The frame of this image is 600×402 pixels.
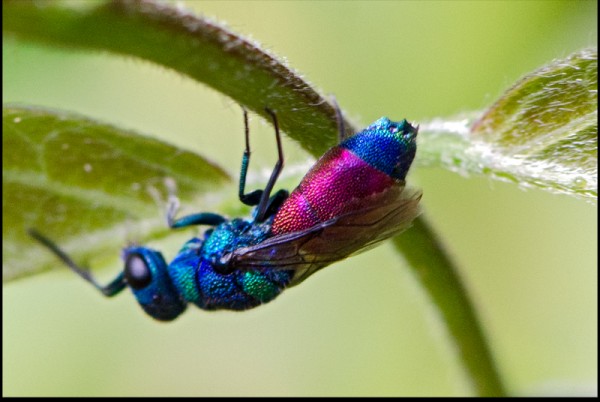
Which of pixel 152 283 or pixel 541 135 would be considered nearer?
pixel 541 135

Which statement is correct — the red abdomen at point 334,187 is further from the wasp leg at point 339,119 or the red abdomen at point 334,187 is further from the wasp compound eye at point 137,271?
the wasp compound eye at point 137,271

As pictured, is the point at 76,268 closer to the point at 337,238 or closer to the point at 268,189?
the point at 268,189

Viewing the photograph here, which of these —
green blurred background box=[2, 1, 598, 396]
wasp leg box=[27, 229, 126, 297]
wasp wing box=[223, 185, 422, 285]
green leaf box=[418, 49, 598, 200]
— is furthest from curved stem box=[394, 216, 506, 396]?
green blurred background box=[2, 1, 598, 396]

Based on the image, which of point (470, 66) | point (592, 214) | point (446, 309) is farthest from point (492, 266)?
point (446, 309)

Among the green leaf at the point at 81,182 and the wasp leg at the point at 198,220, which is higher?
the green leaf at the point at 81,182

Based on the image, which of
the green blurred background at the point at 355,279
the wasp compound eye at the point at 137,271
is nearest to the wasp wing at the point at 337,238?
the wasp compound eye at the point at 137,271

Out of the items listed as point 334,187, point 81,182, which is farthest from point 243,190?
point 81,182

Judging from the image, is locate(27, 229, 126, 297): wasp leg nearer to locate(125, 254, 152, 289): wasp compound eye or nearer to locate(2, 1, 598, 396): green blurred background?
locate(125, 254, 152, 289): wasp compound eye
